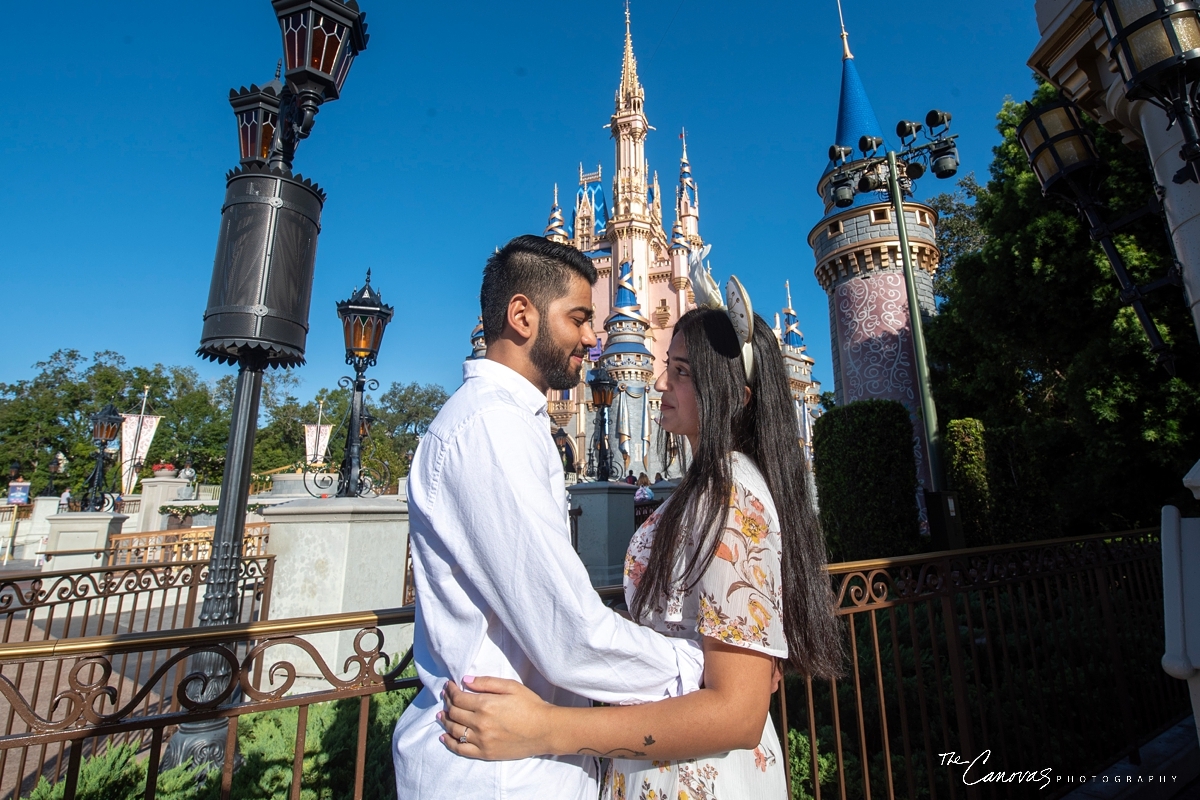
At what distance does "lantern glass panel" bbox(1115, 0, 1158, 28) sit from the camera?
3.21 metres

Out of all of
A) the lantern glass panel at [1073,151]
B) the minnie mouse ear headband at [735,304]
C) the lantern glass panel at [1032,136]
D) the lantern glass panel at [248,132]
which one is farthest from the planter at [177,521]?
the lantern glass panel at [1073,151]

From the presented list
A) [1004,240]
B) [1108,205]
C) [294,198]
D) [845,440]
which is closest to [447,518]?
[294,198]

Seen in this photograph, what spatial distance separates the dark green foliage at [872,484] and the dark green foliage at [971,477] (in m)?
1.45

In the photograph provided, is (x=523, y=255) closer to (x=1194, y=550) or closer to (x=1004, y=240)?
(x=1194, y=550)

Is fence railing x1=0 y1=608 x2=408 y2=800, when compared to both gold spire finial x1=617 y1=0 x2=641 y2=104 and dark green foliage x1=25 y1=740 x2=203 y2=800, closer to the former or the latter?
dark green foliage x1=25 y1=740 x2=203 y2=800

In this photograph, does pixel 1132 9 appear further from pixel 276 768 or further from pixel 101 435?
pixel 101 435

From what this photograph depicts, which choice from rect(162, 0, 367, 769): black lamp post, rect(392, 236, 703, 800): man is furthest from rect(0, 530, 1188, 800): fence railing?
rect(392, 236, 703, 800): man

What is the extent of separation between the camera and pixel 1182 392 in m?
7.98

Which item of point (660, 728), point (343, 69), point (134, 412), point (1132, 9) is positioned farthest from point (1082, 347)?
point (134, 412)

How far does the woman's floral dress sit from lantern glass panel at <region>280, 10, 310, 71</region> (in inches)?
138

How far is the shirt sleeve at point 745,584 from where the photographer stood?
123 centimetres

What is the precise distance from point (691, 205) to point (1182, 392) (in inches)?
1685

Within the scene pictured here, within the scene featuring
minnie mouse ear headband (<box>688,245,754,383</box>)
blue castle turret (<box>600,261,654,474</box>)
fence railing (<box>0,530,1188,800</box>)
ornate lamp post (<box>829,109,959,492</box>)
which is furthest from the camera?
blue castle turret (<box>600,261,654,474</box>)

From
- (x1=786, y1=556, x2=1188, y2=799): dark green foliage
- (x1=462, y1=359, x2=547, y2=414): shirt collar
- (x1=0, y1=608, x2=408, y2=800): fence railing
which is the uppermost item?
(x1=462, y1=359, x2=547, y2=414): shirt collar
